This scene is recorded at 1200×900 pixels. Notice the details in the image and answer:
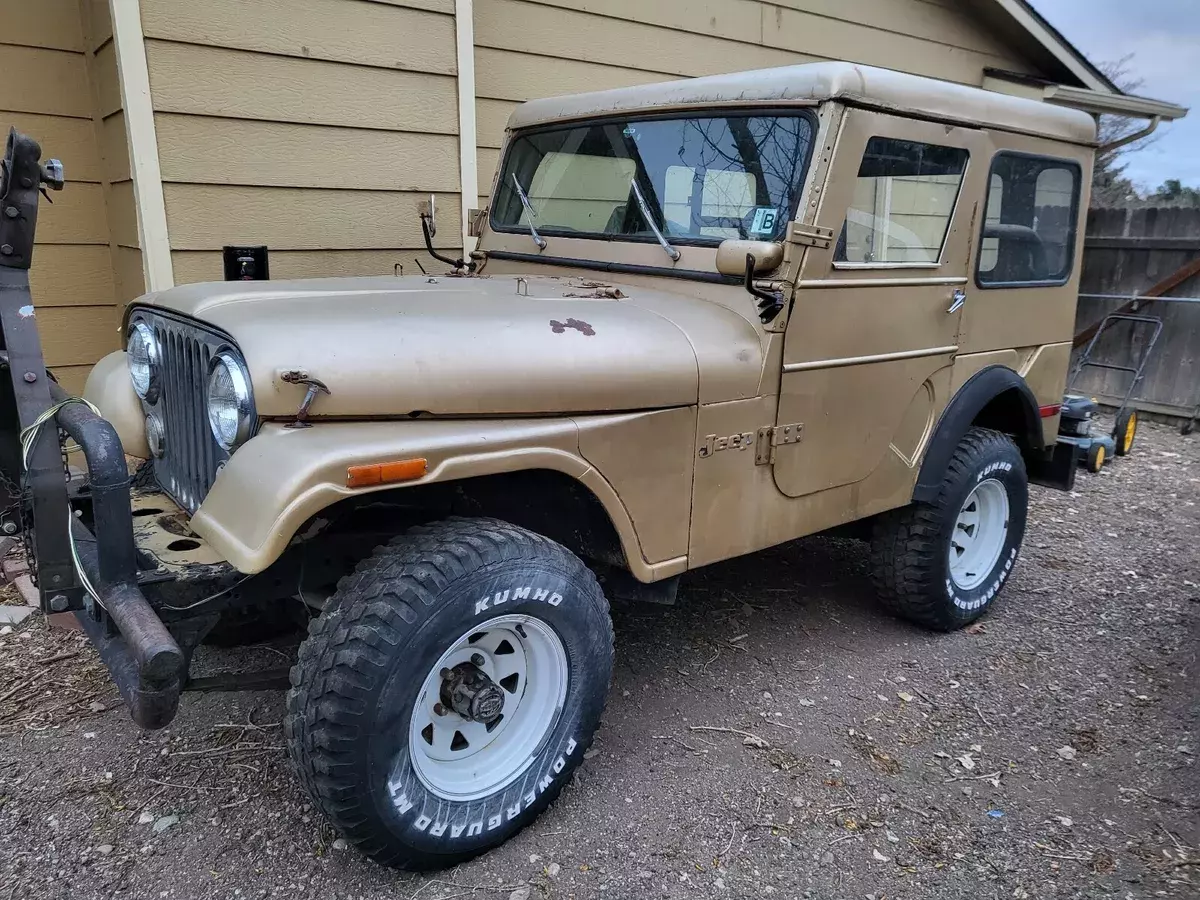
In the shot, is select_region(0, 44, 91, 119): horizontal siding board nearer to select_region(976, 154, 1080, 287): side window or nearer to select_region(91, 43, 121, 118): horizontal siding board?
select_region(91, 43, 121, 118): horizontal siding board

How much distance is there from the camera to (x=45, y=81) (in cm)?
413

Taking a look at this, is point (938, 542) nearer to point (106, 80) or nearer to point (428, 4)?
point (428, 4)

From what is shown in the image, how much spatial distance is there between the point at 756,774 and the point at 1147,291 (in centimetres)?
766

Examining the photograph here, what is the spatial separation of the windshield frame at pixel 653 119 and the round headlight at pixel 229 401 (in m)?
1.52

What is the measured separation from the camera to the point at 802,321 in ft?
9.21

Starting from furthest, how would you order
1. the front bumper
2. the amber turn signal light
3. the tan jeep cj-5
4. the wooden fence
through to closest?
1. the wooden fence
2. the tan jeep cj-5
3. the amber turn signal light
4. the front bumper

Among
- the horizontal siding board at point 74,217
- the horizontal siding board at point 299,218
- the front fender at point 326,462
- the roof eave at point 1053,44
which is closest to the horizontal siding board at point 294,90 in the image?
the horizontal siding board at point 299,218

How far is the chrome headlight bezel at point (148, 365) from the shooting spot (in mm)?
2580

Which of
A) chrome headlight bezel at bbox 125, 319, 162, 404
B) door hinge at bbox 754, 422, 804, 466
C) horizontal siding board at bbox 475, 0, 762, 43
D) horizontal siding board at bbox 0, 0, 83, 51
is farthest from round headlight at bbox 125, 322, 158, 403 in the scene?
horizontal siding board at bbox 475, 0, 762, 43

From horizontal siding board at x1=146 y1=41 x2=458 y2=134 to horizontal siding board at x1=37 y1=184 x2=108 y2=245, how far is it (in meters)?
0.82

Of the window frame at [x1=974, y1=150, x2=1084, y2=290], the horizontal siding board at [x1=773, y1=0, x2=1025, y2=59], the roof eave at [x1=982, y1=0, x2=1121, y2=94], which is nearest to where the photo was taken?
the window frame at [x1=974, y1=150, x2=1084, y2=290]

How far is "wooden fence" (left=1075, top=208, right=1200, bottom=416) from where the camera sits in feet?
26.4

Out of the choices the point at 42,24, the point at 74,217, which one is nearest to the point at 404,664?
the point at 74,217

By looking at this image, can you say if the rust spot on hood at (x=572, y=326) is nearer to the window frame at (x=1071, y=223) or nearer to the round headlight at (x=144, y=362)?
the round headlight at (x=144, y=362)
